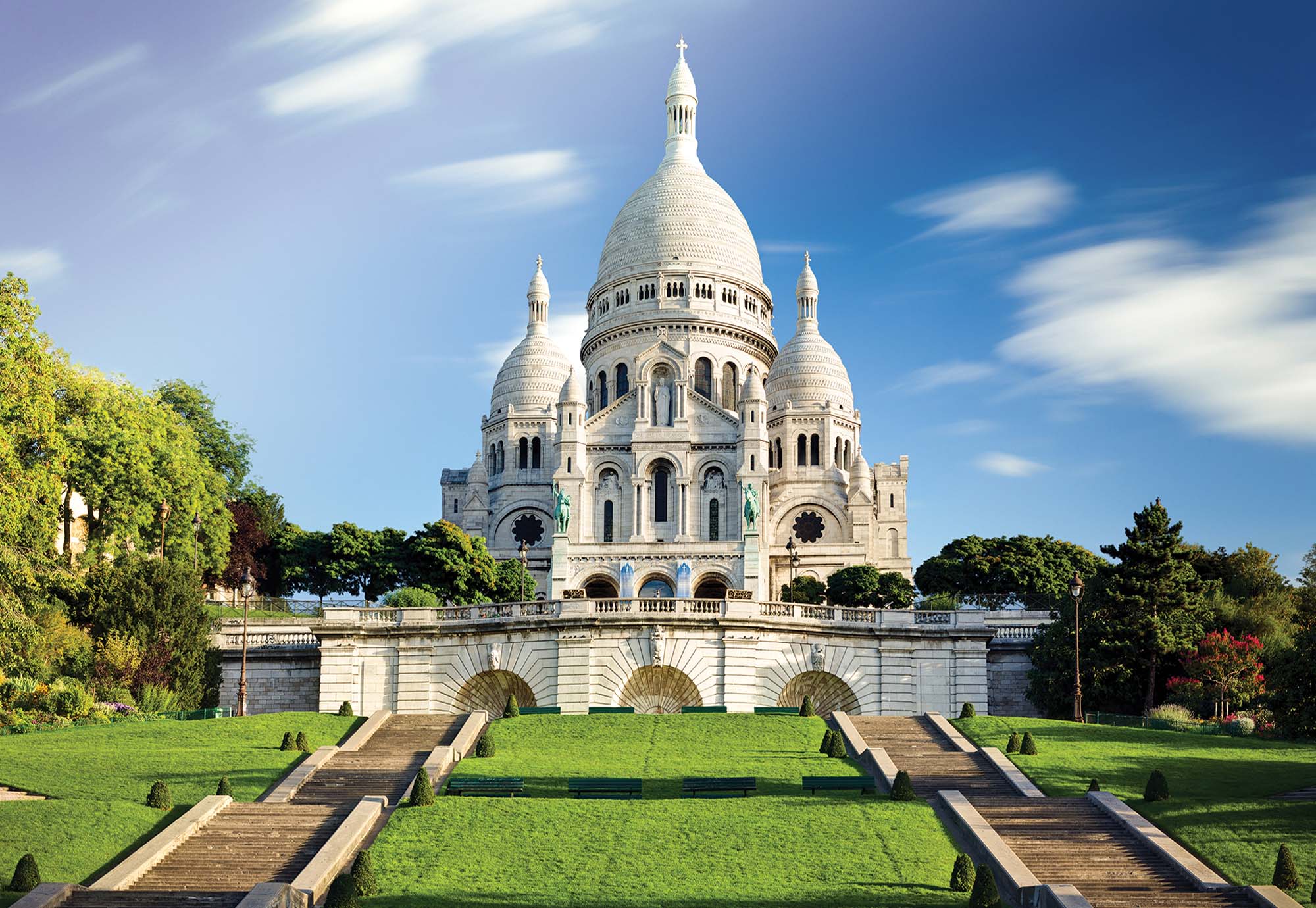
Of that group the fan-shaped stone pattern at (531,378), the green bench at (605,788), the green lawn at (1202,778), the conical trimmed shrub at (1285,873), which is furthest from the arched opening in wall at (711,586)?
the conical trimmed shrub at (1285,873)

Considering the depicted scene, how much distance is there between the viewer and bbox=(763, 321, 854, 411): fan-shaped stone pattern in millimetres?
107750

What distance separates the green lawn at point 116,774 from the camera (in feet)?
94.7

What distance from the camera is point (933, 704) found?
49.3m

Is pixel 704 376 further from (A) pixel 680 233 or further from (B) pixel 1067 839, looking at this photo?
(B) pixel 1067 839

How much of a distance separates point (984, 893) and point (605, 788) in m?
10.1

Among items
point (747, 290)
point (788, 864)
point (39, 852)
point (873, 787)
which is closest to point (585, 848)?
point (788, 864)

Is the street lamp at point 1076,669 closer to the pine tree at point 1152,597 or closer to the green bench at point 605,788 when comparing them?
the pine tree at point 1152,597

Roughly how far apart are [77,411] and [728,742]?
125ft

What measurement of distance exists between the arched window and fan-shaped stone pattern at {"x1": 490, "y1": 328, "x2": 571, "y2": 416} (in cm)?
997

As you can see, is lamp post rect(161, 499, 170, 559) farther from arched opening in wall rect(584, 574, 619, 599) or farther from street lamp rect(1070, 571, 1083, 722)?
street lamp rect(1070, 571, 1083, 722)

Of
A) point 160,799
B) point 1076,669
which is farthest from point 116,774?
point 1076,669

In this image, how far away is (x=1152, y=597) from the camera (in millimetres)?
51062

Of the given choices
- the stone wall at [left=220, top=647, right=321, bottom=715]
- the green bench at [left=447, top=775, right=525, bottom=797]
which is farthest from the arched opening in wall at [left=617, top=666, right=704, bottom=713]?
the green bench at [left=447, top=775, right=525, bottom=797]

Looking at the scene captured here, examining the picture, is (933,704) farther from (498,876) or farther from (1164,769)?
(498,876)
